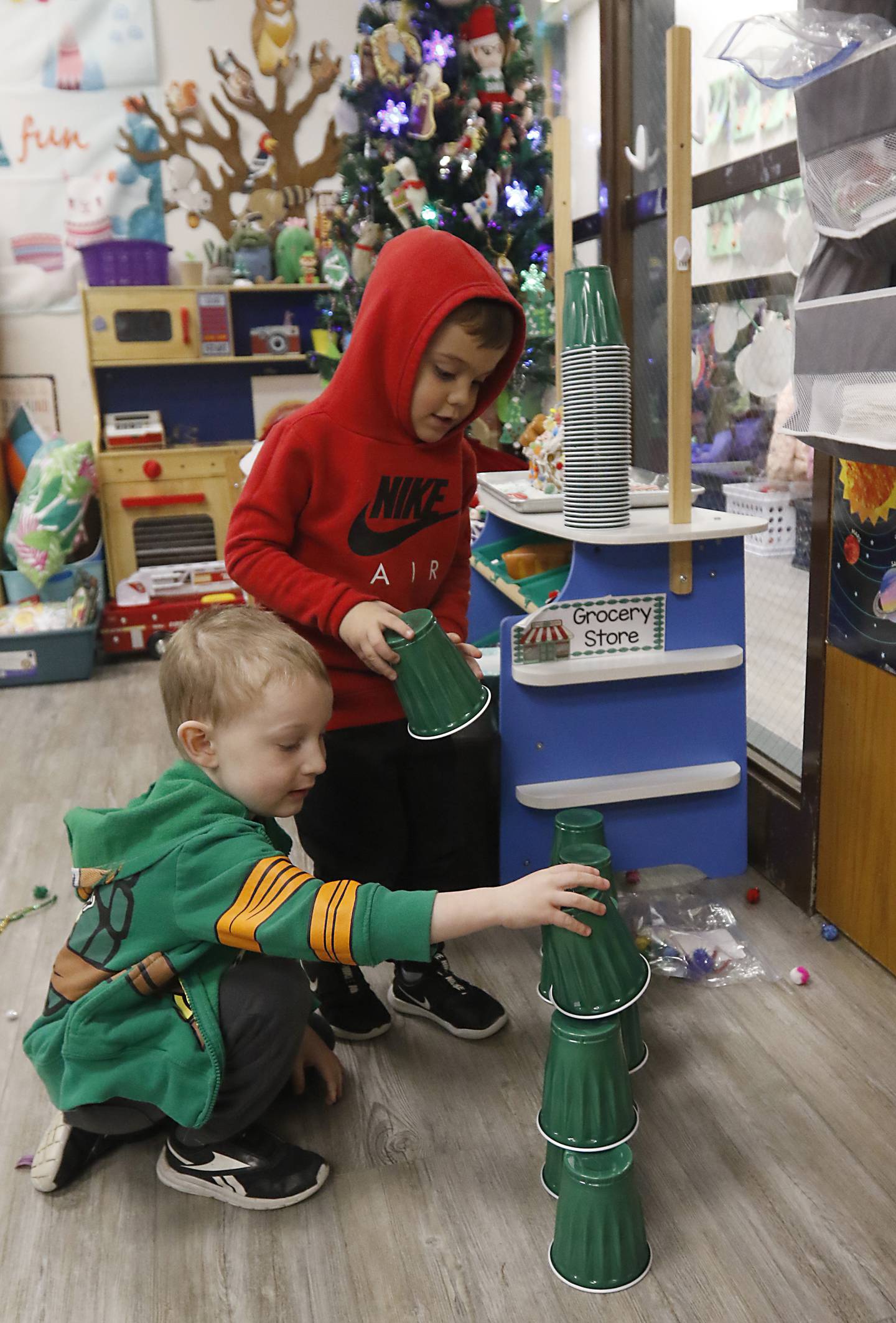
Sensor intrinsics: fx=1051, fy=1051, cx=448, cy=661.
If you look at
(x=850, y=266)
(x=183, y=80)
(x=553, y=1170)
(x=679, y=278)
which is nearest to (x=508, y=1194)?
(x=553, y=1170)

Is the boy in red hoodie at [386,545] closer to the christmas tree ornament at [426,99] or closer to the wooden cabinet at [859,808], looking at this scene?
the wooden cabinet at [859,808]

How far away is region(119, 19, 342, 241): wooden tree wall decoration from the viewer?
12.5ft

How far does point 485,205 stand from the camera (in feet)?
9.16

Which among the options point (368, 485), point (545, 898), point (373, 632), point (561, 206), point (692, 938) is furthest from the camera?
point (561, 206)

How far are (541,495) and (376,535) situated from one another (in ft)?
1.77

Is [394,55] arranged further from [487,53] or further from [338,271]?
[338,271]

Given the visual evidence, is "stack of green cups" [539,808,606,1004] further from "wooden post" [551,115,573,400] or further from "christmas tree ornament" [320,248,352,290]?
"christmas tree ornament" [320,248,352,290]

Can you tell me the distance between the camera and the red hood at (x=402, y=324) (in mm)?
1287

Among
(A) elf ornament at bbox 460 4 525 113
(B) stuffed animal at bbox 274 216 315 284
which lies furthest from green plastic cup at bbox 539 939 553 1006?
(B) stuffed animal at bbox 274 216 315 284

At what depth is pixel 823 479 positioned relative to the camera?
5.18ft

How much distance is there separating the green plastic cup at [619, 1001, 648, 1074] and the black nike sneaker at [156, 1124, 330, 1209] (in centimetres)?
38

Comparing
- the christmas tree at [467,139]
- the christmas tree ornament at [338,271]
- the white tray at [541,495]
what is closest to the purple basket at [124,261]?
the christmas tree ornament at [338,271]

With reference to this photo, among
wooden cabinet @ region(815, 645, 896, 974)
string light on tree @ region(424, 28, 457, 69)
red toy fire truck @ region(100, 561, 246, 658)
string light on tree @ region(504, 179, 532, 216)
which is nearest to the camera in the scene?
wooden cabinet @ region(815, 645, 896, 974)

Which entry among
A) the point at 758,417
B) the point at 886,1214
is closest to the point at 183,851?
the point at 886,1214
